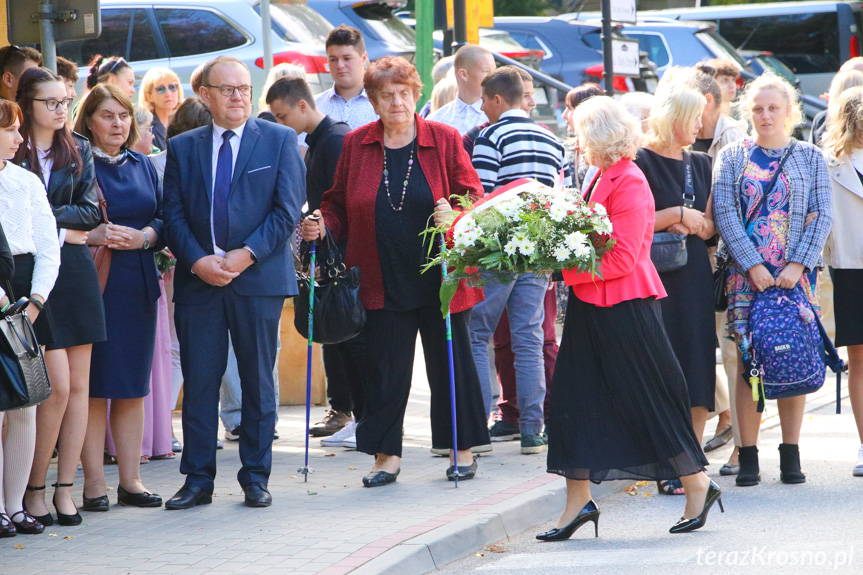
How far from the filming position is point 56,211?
5.94 meters

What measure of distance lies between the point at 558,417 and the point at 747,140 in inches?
85.9

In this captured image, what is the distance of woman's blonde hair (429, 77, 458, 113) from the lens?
923 centimetres

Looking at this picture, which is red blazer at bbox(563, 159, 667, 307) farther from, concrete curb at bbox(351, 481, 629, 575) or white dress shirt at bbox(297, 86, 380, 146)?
white dress shirt at bbox(297, 86, 380, 146)

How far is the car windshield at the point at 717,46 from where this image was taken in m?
21.3

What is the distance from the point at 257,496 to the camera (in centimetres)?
630

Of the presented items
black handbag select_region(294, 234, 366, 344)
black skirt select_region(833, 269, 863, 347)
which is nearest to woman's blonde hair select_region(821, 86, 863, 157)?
black skirt select_region(833, 269, 863, 347)

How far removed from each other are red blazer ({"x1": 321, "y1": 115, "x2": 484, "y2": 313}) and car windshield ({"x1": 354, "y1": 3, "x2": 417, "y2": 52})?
9409 mm

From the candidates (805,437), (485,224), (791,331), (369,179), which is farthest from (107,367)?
(805,437)

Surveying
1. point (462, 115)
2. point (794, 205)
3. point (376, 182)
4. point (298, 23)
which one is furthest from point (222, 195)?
point (298, 23)

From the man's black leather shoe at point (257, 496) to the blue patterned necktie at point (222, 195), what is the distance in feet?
4.18

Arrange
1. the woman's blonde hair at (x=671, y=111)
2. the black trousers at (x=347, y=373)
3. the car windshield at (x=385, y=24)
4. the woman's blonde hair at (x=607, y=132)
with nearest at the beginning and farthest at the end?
the woman's blonde hair at (x=607, y=132) → the woman's blonde hair at (x=671, y=111) → the black trousers at (x=347, y=373) → the car windshield at (x=385, y=24)

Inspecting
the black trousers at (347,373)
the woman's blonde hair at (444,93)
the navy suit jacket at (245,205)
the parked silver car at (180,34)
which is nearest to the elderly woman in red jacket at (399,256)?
the navy suit jacket at (245,205)

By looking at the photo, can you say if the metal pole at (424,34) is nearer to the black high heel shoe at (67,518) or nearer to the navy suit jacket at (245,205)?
the navy suit jacket at (245,205)

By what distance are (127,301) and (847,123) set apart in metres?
4.29
